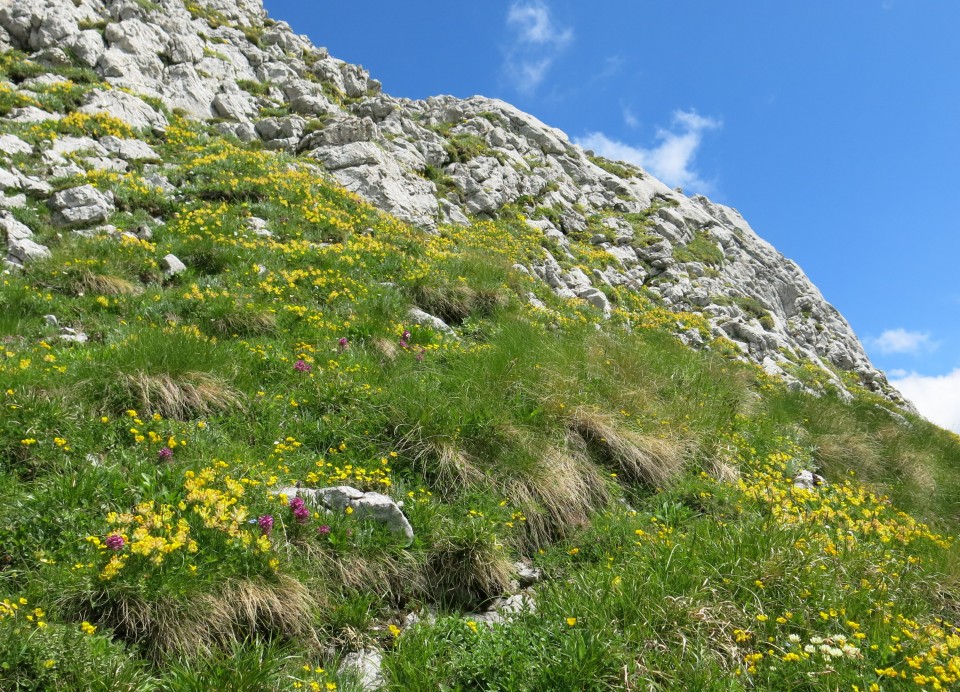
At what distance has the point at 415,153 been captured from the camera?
22.7 metres

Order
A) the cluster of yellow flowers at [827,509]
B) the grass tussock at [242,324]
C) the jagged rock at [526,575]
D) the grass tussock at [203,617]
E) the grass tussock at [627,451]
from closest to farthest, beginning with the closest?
the grass tussock at [203,617] → the jagged rock at [526,575] → the cluster of yellow flowers at [827,509] → the grass tussock at [627,451] → the grass tussock at [242,324]

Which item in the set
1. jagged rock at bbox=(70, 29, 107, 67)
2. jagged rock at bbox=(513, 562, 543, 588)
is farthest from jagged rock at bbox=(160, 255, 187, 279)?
jagged rock at bbox=(70, 29, 107, 67)

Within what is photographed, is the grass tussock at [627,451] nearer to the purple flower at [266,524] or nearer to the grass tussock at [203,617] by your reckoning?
the purple flower at [266,524]

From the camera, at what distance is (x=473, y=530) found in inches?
204

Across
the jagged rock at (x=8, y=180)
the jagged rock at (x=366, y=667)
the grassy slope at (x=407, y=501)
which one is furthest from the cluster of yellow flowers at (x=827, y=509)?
the jagged rock at (x=8, y=180)

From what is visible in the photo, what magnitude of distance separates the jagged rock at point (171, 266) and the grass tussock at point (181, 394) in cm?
417

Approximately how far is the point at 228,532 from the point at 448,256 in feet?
30.8

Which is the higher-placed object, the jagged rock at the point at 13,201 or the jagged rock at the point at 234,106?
the jagged rock at the point at 234,106

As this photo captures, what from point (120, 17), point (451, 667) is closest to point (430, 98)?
point (120, 17)

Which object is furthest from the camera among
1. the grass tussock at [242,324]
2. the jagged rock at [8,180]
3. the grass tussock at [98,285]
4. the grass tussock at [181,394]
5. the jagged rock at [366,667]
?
the jagged rock at [8,180]

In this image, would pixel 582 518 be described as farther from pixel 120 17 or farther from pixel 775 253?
pixel 775 253

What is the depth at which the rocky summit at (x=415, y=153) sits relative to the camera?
17719mm

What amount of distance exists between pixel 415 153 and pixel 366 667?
21.0 metres

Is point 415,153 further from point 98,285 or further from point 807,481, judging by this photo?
point 807,481
